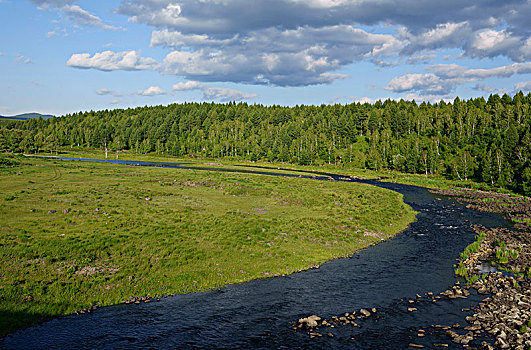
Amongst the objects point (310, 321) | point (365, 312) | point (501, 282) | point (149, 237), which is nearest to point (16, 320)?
point (149, 237)

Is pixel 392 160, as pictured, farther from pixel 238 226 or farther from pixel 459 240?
pixel 238 226

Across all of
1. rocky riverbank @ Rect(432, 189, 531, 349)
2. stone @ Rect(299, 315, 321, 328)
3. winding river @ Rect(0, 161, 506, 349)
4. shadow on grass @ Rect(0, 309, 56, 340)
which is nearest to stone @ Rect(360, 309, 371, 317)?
winding river @ Rect(0, 161, 506, 349)

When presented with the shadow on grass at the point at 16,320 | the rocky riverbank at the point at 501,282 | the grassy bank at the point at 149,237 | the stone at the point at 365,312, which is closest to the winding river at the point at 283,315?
the stone at the point at 365,312

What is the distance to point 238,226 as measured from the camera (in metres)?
55.8

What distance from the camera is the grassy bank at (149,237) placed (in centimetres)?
3375

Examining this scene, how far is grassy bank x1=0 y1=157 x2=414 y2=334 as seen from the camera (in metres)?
33.8

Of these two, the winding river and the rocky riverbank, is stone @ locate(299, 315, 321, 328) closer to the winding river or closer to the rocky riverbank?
the winding river

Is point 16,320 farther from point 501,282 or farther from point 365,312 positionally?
point 501,282

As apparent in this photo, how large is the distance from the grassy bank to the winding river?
2.73m

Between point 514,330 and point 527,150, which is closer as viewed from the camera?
point 514,330

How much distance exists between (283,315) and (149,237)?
→ 24.8 m

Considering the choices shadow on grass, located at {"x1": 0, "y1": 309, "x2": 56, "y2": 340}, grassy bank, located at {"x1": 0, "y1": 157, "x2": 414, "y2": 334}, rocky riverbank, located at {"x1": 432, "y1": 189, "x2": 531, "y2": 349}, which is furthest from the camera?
grassy bank, located at {"x1": 0, "y1": 157, "x2": 414, "y2": 334}

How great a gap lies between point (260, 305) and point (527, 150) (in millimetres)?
130698

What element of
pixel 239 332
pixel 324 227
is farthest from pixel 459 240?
pixel 239 332
